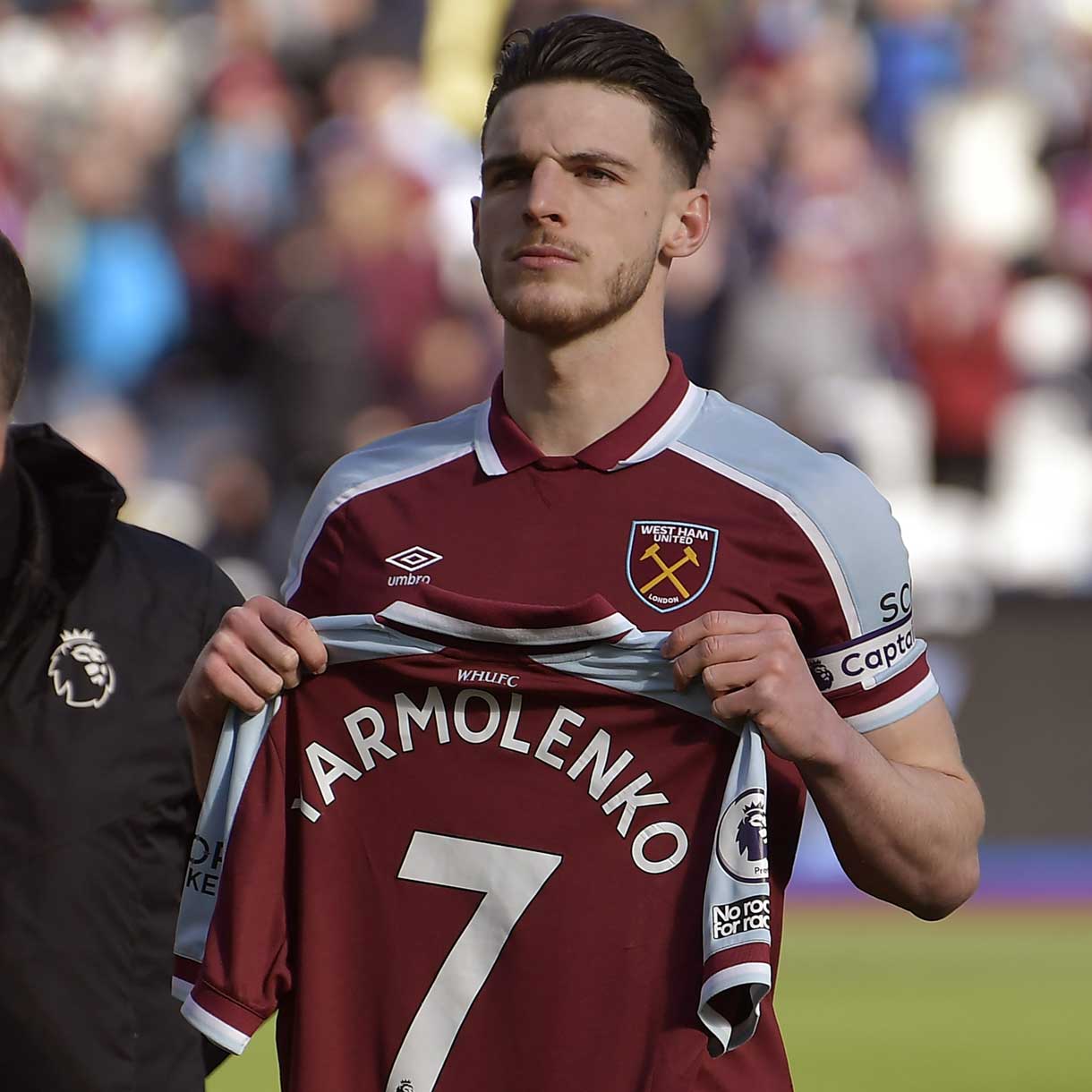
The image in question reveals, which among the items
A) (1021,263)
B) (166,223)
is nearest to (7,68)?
(166,223)

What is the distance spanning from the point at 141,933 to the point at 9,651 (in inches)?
17.8

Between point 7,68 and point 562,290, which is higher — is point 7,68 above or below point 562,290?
above

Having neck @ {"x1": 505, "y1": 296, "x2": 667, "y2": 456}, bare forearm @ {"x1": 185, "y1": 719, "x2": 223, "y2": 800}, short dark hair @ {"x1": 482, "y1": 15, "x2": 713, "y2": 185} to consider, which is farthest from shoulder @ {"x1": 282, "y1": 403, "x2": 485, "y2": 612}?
short dark hair @ {"x1": 482, "y1": 15, "x2": 713, "y2": 185}

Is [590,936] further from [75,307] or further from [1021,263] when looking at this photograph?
[1021,263]

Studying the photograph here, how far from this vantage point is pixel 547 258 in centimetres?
282

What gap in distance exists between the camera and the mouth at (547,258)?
9.24 feet

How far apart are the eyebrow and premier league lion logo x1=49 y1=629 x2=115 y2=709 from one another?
3.01ft

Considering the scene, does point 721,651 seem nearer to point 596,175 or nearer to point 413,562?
point 413,562

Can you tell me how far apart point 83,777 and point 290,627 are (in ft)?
1.57

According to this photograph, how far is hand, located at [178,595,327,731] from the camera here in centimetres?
279

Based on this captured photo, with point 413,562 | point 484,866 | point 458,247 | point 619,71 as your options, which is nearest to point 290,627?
point 413,562

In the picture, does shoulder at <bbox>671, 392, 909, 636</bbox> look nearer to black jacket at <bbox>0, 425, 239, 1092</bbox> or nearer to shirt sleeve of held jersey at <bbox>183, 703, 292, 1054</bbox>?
shirt sleeve of held jersey at <bbox>183, 703, 292, 1054</bbox>

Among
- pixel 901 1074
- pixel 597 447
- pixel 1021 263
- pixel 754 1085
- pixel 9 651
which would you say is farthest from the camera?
pixel 1021 263

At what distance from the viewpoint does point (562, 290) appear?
2824 mm
